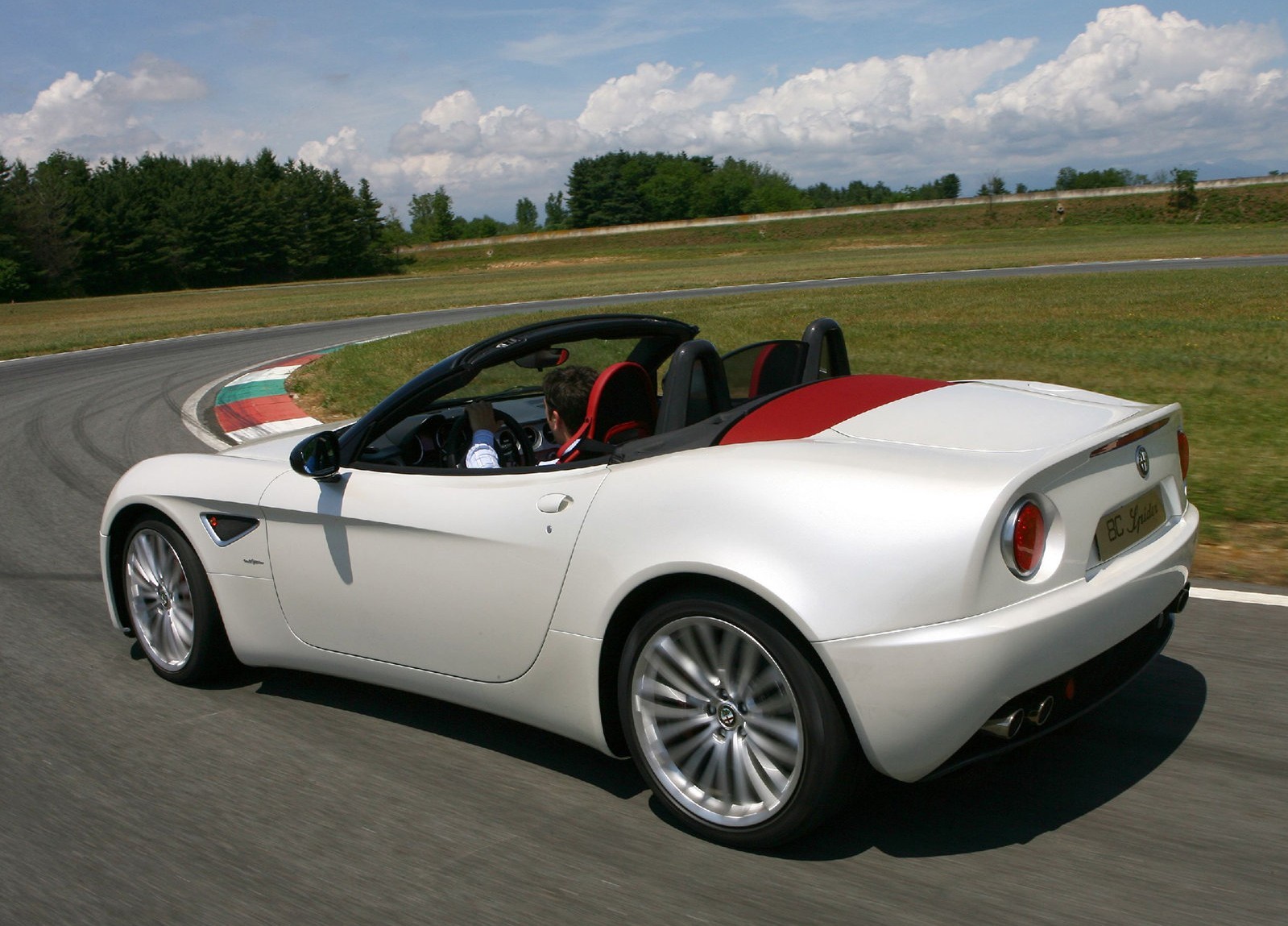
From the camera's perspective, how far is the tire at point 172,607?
4352 mm

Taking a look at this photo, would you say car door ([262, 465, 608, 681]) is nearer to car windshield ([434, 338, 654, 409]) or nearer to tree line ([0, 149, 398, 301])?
car windshield ([434, 338, 654, 409])

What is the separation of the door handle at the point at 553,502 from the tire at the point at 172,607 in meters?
1.65

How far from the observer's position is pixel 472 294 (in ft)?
132

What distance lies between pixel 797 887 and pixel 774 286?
101 feet

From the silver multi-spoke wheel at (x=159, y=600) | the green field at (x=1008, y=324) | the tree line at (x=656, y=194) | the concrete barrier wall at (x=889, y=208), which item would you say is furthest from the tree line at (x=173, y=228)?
the silver multi-spoke wheel at (x=159, y=600)

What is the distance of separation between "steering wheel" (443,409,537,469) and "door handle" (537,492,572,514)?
28.0 inches

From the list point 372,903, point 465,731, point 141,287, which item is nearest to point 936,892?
point 372,903

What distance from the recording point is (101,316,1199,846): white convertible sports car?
9.05 ft

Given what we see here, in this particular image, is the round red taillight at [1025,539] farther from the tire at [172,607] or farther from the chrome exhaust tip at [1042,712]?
the tire at [172,607]

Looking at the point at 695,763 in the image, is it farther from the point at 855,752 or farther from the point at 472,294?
the point at 472,294

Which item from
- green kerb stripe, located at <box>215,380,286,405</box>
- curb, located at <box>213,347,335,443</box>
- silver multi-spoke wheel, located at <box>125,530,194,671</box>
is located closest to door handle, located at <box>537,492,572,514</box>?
silver multi-spoke wheel, located at <box>125,530,194,671</box>

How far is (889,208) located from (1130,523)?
9600 cm

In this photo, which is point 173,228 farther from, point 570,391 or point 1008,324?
point 570,391

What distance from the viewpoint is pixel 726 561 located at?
9.52ft
